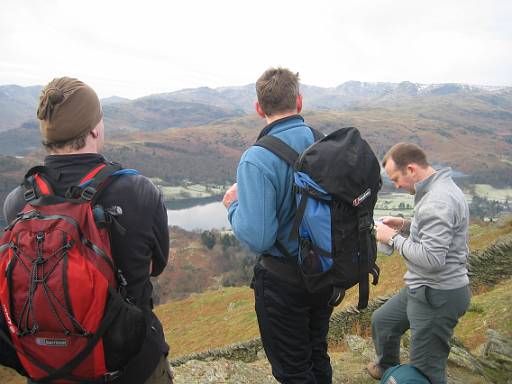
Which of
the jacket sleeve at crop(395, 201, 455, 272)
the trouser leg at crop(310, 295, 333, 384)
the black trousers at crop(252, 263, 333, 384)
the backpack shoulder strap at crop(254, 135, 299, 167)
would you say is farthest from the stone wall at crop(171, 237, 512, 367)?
the backpack shoulder strap at crop(254, 135, 299, 167)

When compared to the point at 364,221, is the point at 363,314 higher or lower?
lower

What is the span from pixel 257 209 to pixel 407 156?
162cm

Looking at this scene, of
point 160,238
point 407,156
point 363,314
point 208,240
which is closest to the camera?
point 160,238

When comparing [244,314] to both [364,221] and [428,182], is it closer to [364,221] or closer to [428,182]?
[428,182]

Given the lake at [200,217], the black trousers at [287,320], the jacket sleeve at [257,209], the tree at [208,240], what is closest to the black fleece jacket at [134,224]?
the jacket sleeve at [257,209]

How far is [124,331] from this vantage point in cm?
242

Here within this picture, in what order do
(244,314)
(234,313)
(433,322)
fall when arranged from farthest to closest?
(234,313), (244,314), (433,322)

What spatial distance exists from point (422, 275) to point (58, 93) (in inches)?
124

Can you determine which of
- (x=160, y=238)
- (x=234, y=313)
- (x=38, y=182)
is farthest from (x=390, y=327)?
(x=234, y=313)

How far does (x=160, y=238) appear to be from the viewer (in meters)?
2.80

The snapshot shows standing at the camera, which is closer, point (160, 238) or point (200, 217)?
point (160, 238)

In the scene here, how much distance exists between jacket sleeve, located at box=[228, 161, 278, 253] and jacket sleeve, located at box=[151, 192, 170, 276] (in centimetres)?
55

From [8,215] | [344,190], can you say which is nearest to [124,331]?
[8,215]

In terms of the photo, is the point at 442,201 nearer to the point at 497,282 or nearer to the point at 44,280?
the point at 44,280
